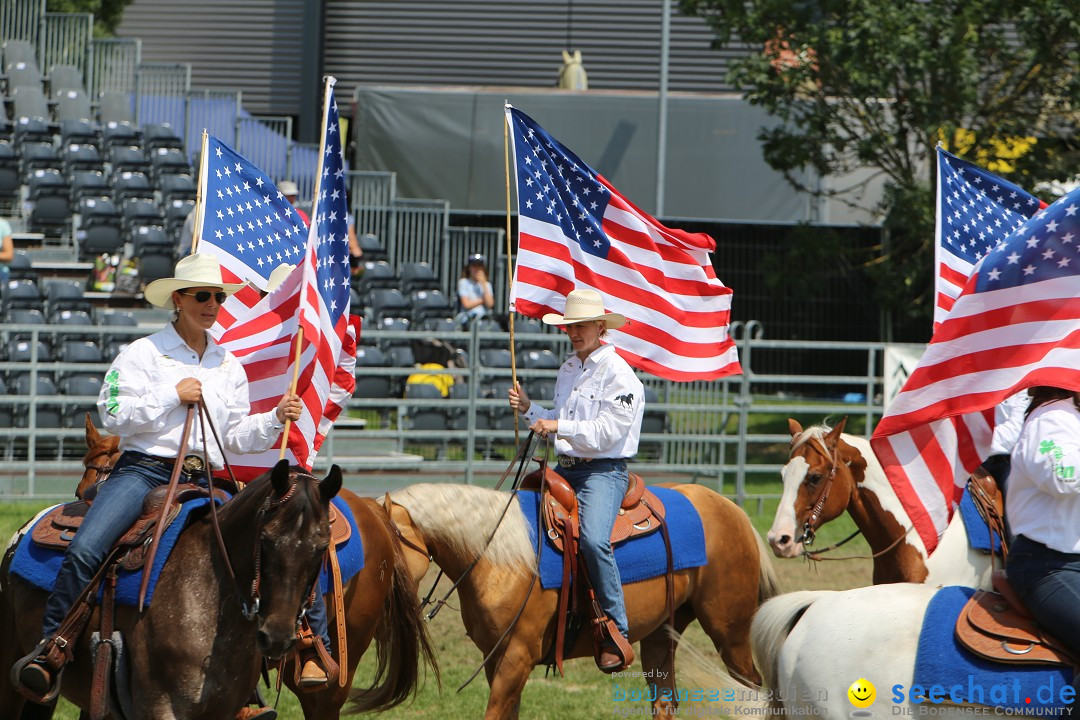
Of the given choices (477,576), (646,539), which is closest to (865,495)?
(646,539)

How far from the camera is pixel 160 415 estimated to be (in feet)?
18.2

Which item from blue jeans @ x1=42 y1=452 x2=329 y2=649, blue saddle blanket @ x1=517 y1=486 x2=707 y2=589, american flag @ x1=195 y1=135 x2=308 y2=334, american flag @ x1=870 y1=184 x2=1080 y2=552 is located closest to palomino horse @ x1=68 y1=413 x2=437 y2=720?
blue jeans @ x1=42 y1=452 x2=329 y2=649

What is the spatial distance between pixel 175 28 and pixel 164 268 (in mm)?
14833

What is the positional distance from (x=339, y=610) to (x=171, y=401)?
1.37 meters

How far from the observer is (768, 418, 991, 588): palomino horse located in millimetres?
7230

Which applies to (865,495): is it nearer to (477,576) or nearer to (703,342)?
(703,342)

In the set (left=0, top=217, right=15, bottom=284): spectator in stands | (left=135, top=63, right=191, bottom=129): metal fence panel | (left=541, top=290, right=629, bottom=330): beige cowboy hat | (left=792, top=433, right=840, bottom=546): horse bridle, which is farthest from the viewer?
(left=135, top=63, right=191, bottom=129): metal fence panel

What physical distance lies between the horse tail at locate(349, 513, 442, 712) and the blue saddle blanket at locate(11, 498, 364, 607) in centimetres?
34

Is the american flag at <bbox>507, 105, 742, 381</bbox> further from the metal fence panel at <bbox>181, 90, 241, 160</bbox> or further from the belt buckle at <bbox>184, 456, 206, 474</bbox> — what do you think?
the metal fence panel at <bbox>181, 90, 241, 160</bbox>

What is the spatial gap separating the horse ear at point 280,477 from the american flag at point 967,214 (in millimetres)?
4715

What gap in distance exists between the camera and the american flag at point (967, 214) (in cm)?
816

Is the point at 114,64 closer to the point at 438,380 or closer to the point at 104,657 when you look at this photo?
the point at 438,380

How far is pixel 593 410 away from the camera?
6.91 m

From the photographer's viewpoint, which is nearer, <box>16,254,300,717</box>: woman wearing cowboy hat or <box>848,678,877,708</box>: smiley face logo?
<box>848,678,877,708</box>: smiley face logo
